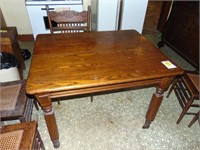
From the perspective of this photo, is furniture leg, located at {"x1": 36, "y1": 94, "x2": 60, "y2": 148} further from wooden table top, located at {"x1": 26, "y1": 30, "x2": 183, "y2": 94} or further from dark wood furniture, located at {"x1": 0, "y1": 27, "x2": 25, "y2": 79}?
dark wood furniture, located at {"x1": 0, "y1": 27, "x2": 25, "y2": 79}

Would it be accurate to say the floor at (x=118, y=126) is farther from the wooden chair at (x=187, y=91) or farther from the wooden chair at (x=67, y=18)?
the wooden chair at (x=67, y=18)

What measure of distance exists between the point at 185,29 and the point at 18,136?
2.52 meters

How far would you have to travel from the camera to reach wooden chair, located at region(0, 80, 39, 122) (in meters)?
1.18

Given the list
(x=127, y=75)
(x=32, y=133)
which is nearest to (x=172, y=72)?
(x=127, y=75)

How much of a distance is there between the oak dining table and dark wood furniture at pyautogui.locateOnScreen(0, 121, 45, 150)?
14cm

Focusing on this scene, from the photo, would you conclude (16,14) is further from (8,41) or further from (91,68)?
(91,68)

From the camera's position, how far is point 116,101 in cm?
192

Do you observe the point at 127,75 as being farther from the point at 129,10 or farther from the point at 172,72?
the point at 129,10

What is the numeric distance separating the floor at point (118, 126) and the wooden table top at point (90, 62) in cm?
76

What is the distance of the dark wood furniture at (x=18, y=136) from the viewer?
96 centimetres

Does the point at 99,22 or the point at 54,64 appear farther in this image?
the point at 99,22

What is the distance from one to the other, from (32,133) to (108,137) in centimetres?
78

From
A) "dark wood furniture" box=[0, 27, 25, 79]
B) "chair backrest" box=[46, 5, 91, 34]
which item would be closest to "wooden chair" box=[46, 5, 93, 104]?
"chair backrest" box=[46, 5, 91, 34]

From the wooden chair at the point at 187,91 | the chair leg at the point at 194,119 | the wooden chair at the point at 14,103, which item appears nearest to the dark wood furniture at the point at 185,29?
the wooden chair at the point at 187,91
